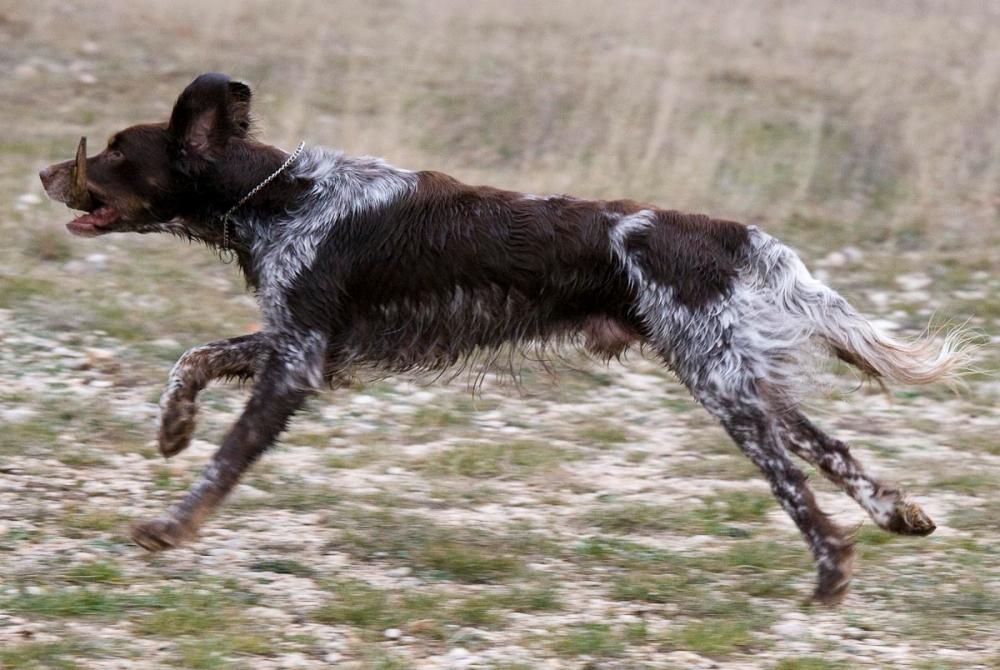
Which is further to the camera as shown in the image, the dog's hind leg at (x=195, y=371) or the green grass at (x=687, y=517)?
the green grass at (x=687, y=517)

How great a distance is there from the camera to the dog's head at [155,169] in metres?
6.06

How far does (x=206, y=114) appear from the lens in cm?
606

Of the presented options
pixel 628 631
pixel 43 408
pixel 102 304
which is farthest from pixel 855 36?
pixel 628 631

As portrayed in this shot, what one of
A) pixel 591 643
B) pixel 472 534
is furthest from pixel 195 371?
pixel 591 643

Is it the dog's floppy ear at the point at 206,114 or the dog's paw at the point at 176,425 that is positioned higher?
the dog's floppy ear at the point at 206,114

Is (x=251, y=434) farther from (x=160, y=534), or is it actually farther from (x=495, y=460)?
(x=495, y=460)

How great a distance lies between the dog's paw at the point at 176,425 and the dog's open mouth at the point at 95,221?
0.78 meters

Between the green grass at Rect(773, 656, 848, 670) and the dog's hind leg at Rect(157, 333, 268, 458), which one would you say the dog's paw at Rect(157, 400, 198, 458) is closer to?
the dog's hind leg at Rect(157, 333, 268, 458)

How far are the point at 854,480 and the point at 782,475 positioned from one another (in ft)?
1.19

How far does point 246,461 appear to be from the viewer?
5715mm

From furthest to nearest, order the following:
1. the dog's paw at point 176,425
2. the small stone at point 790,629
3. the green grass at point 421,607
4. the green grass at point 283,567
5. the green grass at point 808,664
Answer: the dog's paw at point 176,425, the green grass at point 283,567, the small stone at point 790,629, the green grass at point 421,607, the green grass at point 808,664

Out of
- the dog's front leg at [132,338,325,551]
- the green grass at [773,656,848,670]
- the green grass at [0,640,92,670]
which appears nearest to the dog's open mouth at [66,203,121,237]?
the dog's front leg at [132,338,325,551]

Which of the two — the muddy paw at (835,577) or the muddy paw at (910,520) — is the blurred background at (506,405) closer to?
the muddy paw at (835,577)

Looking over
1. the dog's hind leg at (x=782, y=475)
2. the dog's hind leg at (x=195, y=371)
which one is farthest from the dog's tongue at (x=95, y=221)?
the dog's hind leg at (x=782, y=475)
